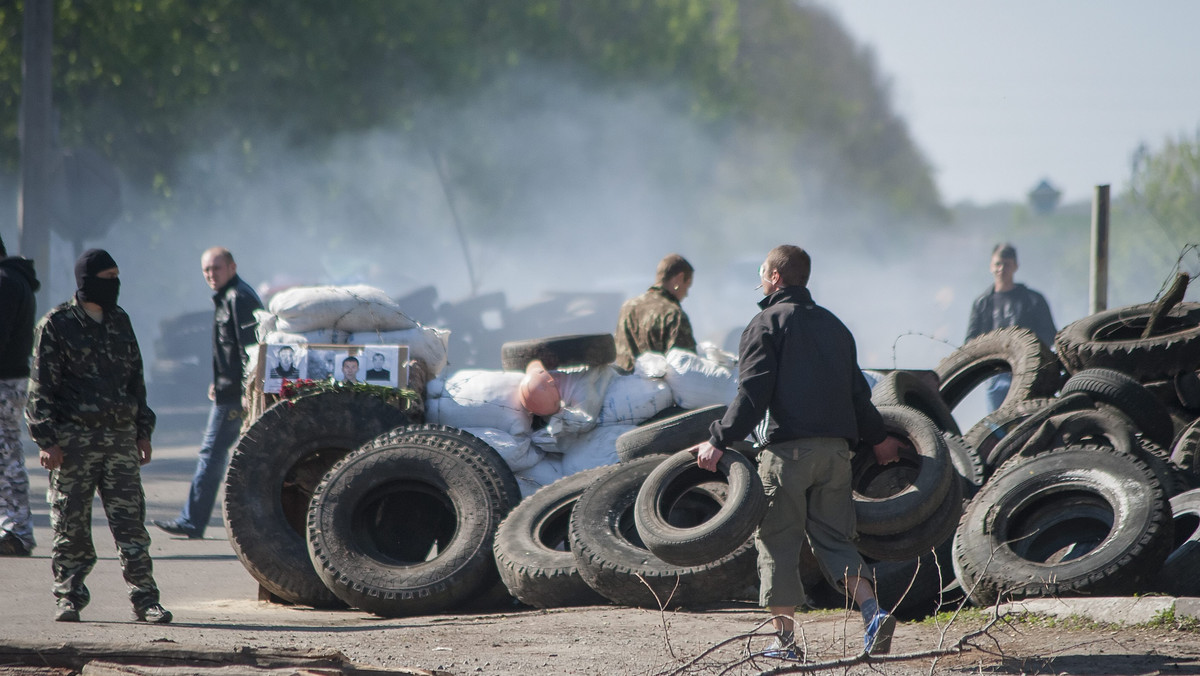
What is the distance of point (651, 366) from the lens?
302 inches

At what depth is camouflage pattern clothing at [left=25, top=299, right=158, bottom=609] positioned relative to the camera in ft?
19.4

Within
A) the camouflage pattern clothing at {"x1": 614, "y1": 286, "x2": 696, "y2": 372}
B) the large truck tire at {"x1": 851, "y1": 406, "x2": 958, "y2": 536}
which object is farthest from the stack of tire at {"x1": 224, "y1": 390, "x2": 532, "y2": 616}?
the large truck tire at {"x1": 851, "y1": 406, "x2": 958, "y2": 536}

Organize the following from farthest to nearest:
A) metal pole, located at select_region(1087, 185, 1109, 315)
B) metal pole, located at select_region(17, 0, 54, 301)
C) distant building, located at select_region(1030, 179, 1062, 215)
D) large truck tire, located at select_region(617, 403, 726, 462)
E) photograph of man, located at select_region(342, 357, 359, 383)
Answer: distant building, located at select_region(1030, 179, 1062, 215) → metal pole, located at select_region(17, 0, 54, 301) → metal pole, located at select_region(1087, 185, 1109, 315) → photograph of man, located at select_region(342, 357, 359, 383) → large truck tire, located at select_region(617, 403, 726, 462)

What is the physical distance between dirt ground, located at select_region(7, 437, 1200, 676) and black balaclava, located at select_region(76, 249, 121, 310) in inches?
63.8

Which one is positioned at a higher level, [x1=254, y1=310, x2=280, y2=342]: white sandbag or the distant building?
the distant building

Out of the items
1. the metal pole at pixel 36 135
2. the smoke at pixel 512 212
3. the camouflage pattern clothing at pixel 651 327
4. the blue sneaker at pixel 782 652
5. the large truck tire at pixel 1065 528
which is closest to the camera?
the blue sneaker at pixel 782 652

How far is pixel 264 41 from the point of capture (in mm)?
24859

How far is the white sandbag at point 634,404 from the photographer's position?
7.47m

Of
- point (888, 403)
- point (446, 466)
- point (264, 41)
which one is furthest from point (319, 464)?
point (264, 41)

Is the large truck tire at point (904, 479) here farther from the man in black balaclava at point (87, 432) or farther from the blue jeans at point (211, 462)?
the blue jeans at point (211, 462)

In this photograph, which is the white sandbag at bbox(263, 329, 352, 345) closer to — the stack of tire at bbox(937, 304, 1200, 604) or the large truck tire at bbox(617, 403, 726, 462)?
the large truck tire at bbox(617, 403, 726, 462)

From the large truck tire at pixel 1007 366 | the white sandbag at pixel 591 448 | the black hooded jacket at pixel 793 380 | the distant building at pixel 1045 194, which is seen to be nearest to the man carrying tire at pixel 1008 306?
the large truck tire at pixel 1007 366

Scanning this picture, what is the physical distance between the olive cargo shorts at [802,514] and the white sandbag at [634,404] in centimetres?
243

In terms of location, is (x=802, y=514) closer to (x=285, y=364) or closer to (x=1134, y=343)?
(x=285, y=364)
